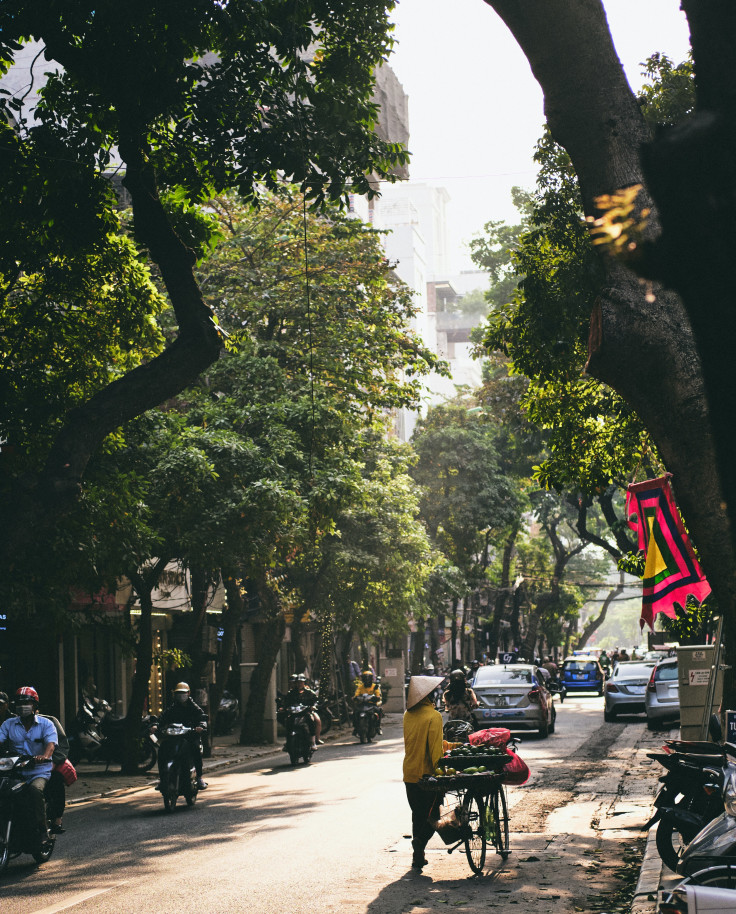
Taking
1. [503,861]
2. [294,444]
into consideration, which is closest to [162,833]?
[503,861]

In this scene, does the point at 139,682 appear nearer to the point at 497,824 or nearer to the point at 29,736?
the point at 29,736

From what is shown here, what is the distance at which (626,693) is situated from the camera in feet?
94.9

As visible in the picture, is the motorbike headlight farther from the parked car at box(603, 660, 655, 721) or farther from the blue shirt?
the parked car at box(603, 660, 655, 721)

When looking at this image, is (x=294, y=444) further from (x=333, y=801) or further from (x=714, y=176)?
(x=714, y=176)

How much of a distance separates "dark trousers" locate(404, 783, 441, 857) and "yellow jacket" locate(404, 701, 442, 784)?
0.42 feet

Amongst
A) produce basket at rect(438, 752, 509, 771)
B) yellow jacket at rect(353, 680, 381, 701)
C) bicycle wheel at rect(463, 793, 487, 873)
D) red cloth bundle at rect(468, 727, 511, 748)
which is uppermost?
red cloth bundle at rect(468, 727, 511, 748)

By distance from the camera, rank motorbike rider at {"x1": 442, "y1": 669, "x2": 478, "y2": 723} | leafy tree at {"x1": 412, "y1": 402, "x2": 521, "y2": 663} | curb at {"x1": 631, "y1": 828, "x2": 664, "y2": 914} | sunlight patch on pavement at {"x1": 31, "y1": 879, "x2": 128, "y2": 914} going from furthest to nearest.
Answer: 1. leafy tree at {"x1": 412, "y1": 402, "x2": 521, "y2": 663}
2. motorbike rider at {"x1": 442, "y1": 669, "x2": 478, "y2": 723}
3. sunlight patch on pavement at {"x1": 31, "y1": 879, "x2": 128, "y2": 914}
4. curb at {"x1": 631, "y1": 828, "x2": 664, "y2": 914}

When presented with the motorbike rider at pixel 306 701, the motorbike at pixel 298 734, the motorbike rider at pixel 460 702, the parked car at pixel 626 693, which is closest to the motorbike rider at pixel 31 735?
the motorbike rider at pixel 460 702

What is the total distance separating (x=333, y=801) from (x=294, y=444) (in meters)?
→ 8.95

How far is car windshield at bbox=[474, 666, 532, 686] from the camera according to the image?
25.3 m

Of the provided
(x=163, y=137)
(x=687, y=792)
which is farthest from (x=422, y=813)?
(x=163, y=137)

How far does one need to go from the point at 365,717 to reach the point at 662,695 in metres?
6.66

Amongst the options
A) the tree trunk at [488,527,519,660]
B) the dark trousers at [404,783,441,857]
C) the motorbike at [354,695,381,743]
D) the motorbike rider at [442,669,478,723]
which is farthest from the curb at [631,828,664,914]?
the tree trunk at [488,527,519,660]

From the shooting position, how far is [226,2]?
35.9 ft
